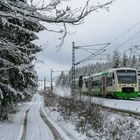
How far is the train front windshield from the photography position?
43688 millimetres

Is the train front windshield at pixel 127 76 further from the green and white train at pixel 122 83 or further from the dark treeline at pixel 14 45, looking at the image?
the dark treeline at pixel 14 45

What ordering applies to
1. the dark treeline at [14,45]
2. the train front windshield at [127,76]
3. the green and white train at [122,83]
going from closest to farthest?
1. the dark treeline at [14,45]
2. the green and white train at [122,83]
3. the train front windshield at [127,76]

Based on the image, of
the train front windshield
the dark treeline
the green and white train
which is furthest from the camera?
the train front windshield

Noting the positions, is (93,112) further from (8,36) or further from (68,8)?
(68,8)

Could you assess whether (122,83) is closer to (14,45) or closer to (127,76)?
(127,76)

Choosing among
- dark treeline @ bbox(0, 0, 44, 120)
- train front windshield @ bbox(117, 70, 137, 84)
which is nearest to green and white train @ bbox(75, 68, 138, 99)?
train front windshield @ bbox(117, 70, 137, 84)

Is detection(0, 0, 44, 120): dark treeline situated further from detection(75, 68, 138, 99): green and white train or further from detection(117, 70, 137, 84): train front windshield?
detection(117, 70, 137, 84): train front windshield

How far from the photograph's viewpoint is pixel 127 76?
44.2 metres

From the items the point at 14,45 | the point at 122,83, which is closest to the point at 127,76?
the point at 122,83

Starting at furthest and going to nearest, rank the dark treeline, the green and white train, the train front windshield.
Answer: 1. the train front windshield
2. the green and white train
3. the dark treeline

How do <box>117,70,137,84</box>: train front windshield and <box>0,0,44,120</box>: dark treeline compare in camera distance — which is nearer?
<box>0,0,44,120</box>: dark treeline

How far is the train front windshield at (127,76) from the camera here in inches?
1720

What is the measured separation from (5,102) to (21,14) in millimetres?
9619

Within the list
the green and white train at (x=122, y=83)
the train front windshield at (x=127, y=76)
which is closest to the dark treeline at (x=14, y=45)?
the green and white train at (x=122, y=83)
